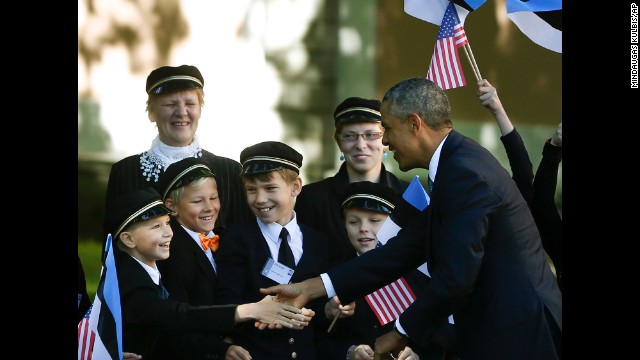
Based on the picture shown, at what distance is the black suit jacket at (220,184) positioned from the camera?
18.7 feet

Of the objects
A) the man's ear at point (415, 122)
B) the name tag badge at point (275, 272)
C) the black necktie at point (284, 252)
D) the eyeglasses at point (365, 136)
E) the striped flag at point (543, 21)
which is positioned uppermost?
the striped flag at point (543, 21)

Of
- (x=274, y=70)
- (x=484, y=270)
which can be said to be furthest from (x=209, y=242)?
(x=484, y=270)

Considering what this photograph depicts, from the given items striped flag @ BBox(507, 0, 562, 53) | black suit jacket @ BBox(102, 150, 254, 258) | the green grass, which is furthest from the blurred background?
striped flag @ BBox(507, 0, 562, 53)

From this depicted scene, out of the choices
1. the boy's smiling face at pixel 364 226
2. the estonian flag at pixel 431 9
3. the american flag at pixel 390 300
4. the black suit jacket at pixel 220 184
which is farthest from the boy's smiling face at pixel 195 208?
the estonian flag at pixel 431 9

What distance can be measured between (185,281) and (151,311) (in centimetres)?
26

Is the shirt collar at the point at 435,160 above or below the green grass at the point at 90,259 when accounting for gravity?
above

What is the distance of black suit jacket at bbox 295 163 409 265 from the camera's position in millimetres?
5754

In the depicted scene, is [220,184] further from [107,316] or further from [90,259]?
[107,316]

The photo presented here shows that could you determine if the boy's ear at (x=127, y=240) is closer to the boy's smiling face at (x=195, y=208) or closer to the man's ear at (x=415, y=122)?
the boy's smiling face at (x=195, y=208)

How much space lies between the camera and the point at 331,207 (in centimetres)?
586

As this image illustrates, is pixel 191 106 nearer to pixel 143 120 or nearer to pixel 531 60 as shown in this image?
pixel 143 120

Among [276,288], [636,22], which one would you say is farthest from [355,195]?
[636,22]

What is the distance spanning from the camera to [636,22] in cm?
570

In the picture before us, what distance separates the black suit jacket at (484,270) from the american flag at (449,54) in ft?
4.39
